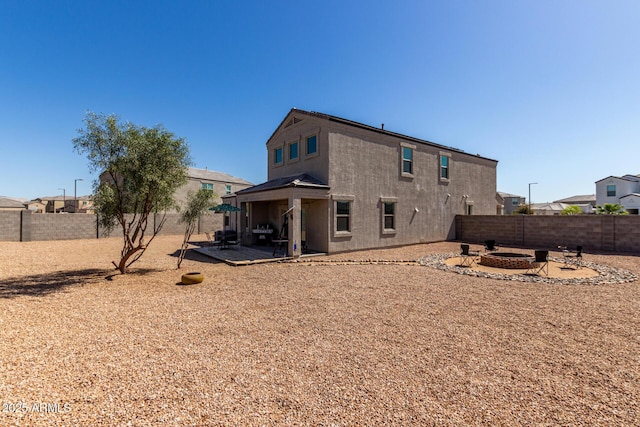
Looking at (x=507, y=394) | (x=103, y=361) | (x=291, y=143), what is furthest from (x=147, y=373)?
(x=291, y=143)

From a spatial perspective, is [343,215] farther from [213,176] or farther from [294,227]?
[213,176]

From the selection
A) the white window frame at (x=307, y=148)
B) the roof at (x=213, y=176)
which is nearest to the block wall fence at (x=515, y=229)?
the white window frame at (x=307, y=148)

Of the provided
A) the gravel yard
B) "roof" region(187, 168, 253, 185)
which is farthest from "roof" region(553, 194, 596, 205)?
the gravel yard

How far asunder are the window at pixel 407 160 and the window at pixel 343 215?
4977mm

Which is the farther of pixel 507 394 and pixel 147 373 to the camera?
pixel 147 373

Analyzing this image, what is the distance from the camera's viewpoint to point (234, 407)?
3215mm

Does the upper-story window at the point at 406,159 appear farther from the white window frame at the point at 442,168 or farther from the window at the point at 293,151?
the window at the point at 293,151

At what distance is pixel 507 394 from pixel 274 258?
33.9 feet

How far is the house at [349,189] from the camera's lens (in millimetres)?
14469

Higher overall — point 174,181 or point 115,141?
point 115,141

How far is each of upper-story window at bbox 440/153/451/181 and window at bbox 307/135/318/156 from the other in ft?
31.7

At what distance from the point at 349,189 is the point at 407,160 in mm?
5143

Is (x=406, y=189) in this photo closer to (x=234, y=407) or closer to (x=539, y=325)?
(x=539, y=325)

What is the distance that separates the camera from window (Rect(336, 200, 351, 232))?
1480 cm
